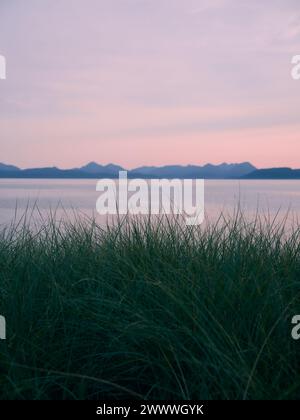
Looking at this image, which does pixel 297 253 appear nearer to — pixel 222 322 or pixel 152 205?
pixel 222 322

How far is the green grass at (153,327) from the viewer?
7.86 feet

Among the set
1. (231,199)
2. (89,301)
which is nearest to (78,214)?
(231,199)

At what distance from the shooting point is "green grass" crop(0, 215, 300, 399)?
2.39 meters

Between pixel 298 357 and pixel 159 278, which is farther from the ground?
pixel 159 278

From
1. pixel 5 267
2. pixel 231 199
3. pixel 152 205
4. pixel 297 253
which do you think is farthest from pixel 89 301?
pixel 231 199

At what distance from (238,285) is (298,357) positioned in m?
0.46

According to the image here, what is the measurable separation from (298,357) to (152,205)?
2455mm

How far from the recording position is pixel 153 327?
2512 millimetres

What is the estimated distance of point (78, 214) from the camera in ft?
16.2
